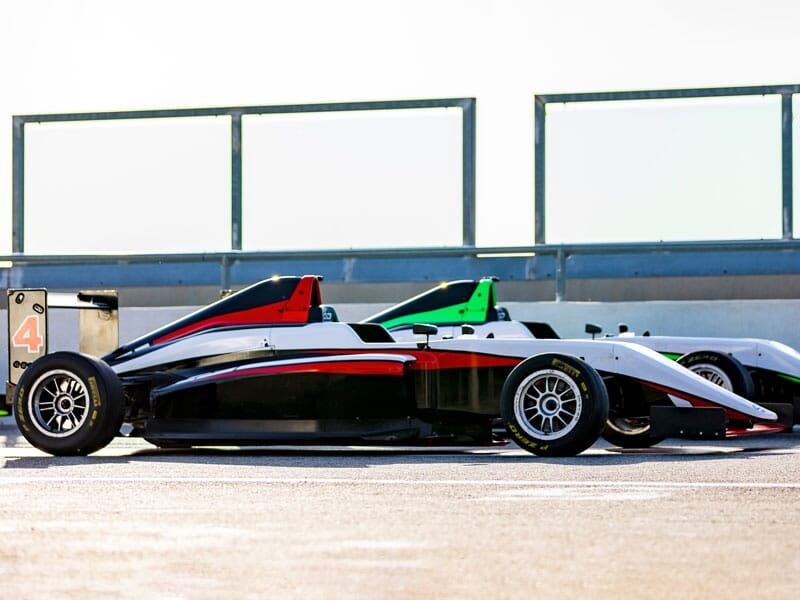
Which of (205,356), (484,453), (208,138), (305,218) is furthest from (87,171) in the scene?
(484,453)

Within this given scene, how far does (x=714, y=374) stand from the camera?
45.1ft

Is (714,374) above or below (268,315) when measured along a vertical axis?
below

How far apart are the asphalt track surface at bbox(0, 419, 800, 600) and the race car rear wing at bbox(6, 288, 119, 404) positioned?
4.06 m

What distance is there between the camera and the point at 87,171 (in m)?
20.6

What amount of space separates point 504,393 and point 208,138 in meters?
10.5

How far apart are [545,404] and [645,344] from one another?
391cm

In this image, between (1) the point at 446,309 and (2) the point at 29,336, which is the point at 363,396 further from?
(2) the point at 29,336

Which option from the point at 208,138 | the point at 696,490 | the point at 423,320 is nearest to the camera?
the point at 696,490

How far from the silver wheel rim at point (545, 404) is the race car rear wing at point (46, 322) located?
460 centimetres

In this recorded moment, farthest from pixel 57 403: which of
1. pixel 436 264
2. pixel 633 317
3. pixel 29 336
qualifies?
pixel 436 264

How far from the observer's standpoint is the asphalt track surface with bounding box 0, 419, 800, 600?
16.8ft

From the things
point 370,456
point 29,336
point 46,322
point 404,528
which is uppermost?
point 46,322

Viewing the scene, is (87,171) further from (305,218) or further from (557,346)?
(557,346)

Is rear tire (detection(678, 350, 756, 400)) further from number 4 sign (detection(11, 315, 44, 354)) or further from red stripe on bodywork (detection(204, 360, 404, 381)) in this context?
number 4 sign (detection(11, 315, 44, 354))
